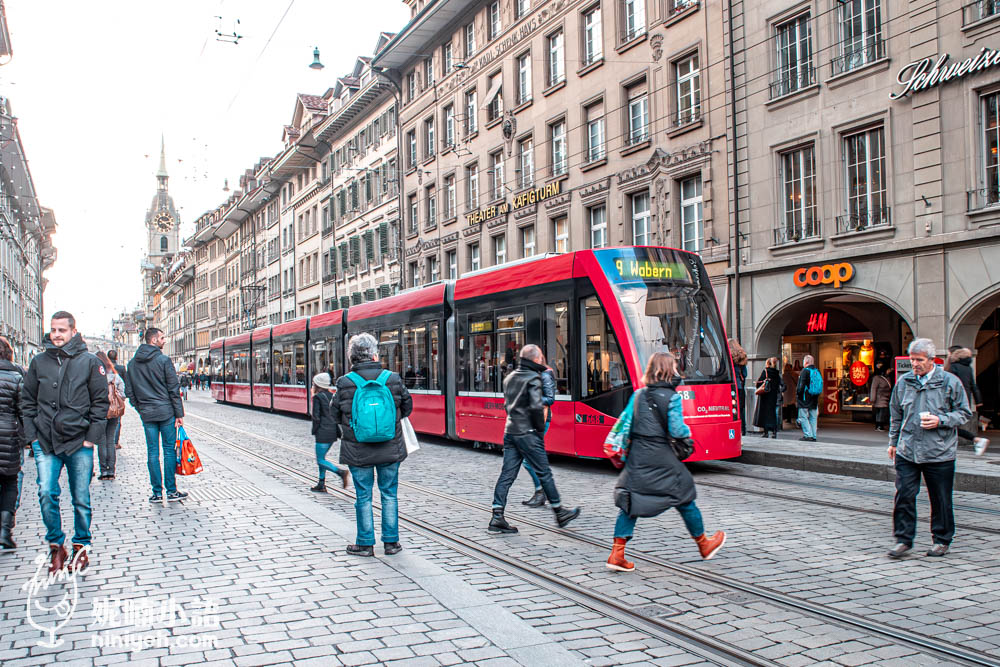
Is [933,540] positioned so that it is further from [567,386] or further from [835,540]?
[567,386]

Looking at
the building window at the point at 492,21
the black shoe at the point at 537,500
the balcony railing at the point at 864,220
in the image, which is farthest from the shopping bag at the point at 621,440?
the building window at the point at 492,21

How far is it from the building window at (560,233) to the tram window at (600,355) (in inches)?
584

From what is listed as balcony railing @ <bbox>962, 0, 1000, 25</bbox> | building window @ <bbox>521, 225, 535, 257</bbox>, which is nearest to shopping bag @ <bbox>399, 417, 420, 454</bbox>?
balcony railing @ <bbox>962, 0, 1000, 25</bbox>

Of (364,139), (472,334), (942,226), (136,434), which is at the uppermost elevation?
(364,139)

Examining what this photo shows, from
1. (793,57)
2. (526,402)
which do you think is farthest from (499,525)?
(793,57)

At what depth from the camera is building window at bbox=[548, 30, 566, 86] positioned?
27281mm

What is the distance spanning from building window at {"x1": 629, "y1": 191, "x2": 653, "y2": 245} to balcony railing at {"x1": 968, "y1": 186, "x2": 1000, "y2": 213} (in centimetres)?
885

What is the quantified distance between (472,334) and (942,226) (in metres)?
8.45

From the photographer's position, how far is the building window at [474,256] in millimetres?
32737

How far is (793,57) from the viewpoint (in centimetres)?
1925

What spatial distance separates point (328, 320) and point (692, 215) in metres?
9.79

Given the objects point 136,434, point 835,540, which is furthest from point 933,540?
point 136,434

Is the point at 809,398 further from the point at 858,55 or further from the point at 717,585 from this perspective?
the point at 717,585

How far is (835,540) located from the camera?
7309 millimetres
